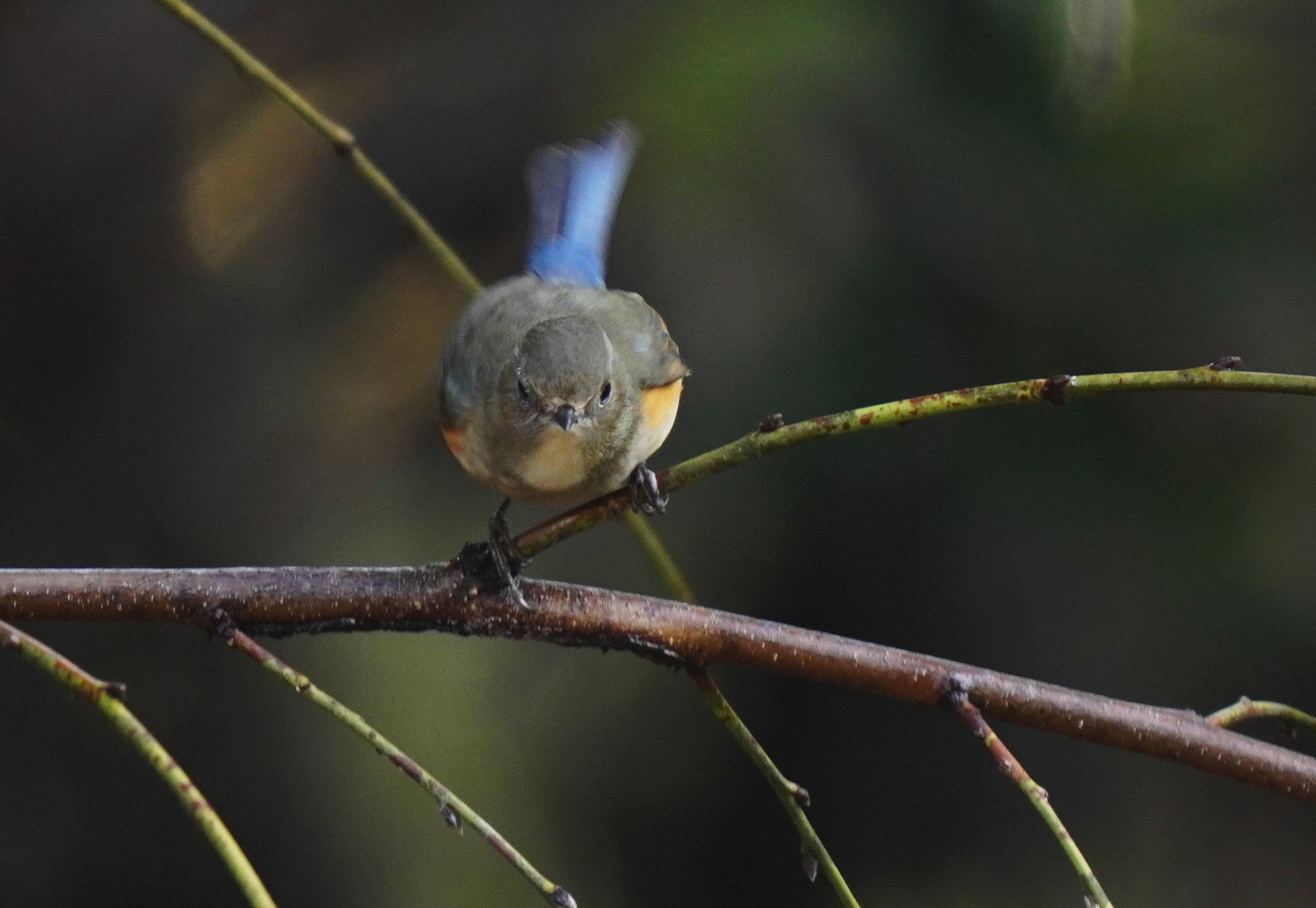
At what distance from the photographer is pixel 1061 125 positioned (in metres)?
2.30

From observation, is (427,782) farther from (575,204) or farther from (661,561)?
(575,204)

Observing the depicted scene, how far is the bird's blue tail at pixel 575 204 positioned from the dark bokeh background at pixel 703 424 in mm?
226

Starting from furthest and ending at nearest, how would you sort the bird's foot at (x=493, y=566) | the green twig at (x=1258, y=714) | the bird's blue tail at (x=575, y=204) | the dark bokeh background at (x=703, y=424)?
the dark bokeh background at (x=703, y=424)
the bird's blue tail at (x=575, y=204)
the bird's foot at (x=493, y=566)
the green twig at (x=1258, y=714)

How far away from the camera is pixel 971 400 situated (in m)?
1.10

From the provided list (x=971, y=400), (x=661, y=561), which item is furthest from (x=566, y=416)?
(x=971, y=400)

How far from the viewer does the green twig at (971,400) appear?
3.42 feet

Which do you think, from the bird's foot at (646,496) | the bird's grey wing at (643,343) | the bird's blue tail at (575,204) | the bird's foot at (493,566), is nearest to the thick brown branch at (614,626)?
the bird's foot at (493,566)

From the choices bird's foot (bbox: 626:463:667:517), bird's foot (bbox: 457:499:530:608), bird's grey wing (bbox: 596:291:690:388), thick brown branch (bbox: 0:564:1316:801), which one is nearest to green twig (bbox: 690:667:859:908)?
thick brown branch (bbox: 0:564:1316:801)

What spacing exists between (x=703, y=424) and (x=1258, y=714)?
131 centimetres

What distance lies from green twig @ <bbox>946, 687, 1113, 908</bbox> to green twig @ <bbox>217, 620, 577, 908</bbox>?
0.37 metres

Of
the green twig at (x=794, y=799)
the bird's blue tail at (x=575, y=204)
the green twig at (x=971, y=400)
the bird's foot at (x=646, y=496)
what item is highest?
the bird's blue tail at (x=575, y=204)

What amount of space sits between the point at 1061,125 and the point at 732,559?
955mm

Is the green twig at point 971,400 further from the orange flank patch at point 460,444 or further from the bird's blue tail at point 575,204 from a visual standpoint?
the bird's blue tail at point 575,204

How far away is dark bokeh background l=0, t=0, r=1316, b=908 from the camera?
7.70ft
